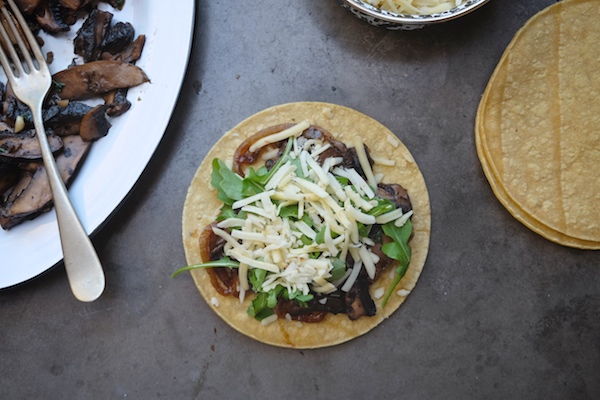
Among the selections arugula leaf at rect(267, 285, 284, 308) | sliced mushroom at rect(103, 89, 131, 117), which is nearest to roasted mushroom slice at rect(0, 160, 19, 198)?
sliced mushroom at rect(103, 89, 131, 117)

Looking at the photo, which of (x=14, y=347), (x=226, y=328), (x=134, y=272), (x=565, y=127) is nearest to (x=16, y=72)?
(x=134, y=272)

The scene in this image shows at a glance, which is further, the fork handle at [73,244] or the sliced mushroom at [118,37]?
the sliced mushroom at [118,37]

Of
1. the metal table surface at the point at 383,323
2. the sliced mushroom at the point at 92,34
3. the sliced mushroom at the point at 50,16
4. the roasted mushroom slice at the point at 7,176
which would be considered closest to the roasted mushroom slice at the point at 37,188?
the roasted mushroom slice at the point at 7,176

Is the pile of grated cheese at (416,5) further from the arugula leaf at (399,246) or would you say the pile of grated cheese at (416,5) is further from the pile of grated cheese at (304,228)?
the arugula leaf at (399,246)

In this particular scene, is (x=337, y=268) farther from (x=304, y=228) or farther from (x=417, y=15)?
(x=417, y=15)

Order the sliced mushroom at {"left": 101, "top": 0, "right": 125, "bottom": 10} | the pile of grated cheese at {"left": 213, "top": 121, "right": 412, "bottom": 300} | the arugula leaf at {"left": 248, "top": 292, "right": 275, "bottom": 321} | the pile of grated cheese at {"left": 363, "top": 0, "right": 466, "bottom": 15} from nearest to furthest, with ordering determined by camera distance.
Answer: the pile of grated cheese at {"left": 213, "top": 121, "right": 412, "bottom": 300} < the arugula leaf at {"left": 248, "top": 292, "right": 275, "bottom": 321} < the pile of grated cheese at {"left": 363, "top": 0, "right": 466, "bottom": 15} < the sliced mushroom at {"left": 101, "top": 0, "right": 125, "bottom": 10}

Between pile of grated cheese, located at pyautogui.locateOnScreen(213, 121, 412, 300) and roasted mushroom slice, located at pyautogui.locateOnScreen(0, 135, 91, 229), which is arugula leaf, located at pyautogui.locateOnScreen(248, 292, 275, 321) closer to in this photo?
pile of grated cheese, located at pyautogui.locateOnScreen(213, 121, 412, 300)

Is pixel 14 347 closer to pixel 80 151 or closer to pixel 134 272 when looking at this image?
pixel 134 272

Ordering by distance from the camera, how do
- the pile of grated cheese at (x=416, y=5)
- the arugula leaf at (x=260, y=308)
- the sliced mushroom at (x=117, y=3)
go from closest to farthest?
the arugula leaf at (x=260, y=308)
the pile of grated cheese at (x=416, y=5)
the sliced mushroom at (x=117, y=3)
